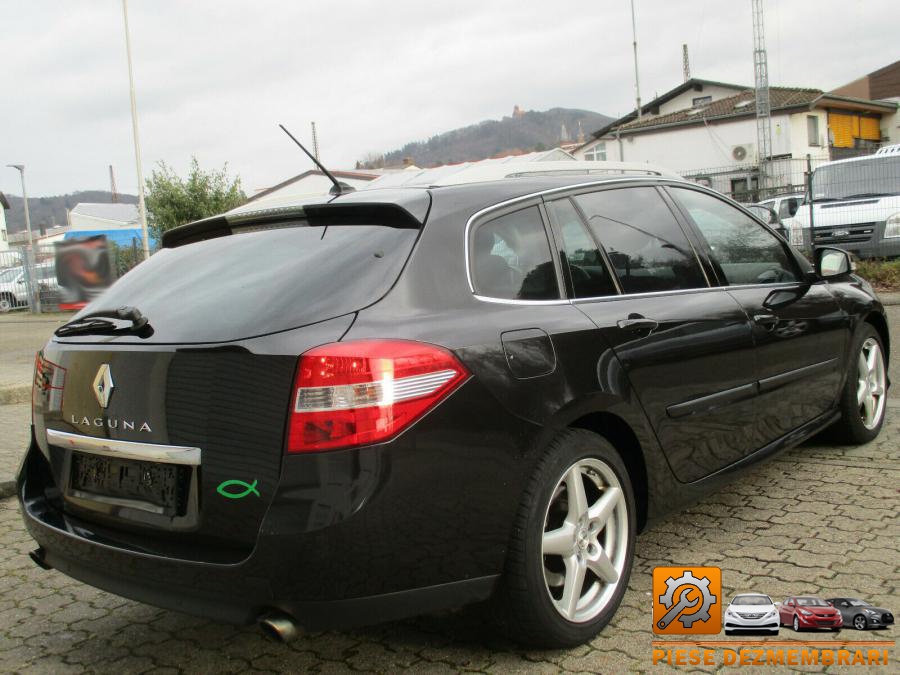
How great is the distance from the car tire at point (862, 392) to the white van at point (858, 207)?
10.4 meters

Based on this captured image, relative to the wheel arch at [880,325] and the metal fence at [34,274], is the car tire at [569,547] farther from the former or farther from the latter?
the metal fence at [34,274]

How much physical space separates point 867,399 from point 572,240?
2822mm

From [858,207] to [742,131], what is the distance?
3240 centimetres

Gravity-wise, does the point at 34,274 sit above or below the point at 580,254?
above

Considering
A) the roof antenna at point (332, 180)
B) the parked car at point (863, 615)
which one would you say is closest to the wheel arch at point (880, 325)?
the parked car at point (863, 615)

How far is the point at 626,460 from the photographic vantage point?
325 cm

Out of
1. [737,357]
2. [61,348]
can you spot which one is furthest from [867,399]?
[61,348]

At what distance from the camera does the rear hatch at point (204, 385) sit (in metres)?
2.39

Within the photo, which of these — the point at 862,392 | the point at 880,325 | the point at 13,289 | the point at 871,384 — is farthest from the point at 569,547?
the point at 13,289

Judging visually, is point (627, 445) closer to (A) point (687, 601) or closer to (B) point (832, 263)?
(A) point (687, 601)

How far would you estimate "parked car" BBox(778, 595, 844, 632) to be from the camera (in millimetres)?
2965

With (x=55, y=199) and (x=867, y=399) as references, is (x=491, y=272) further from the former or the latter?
(x=55, y=199)

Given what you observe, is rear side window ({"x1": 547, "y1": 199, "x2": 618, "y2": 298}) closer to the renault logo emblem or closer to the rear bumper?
the rear bumper

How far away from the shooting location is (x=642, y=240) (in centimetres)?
359
